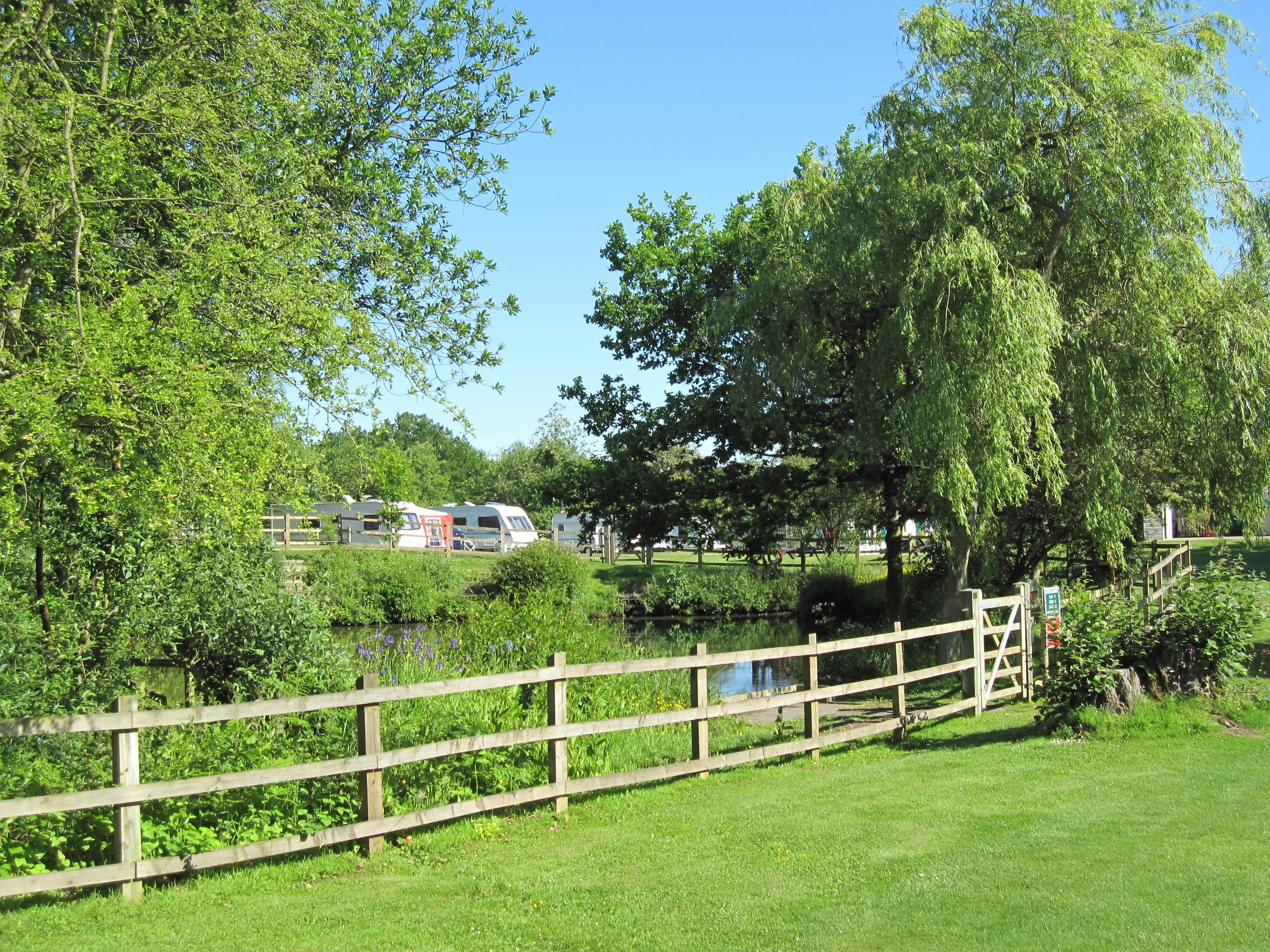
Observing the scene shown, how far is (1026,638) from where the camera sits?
1325cm

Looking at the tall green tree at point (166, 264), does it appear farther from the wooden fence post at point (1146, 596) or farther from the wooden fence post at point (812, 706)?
the wooden fence post at point (1146, 596)

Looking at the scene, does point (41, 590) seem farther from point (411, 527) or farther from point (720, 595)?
point (411, 527)

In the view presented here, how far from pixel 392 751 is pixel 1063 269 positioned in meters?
12.5

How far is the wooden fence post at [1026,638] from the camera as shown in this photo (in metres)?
13.1


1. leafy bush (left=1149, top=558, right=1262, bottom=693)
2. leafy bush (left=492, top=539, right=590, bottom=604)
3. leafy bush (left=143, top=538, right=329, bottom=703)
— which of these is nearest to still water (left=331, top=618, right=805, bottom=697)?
leafy bush (left=492, top=539, right=590, bottom=604)

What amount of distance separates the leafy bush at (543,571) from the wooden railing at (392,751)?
2102cm

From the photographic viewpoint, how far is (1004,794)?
7.85 metres

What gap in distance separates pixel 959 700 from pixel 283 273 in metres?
8.56

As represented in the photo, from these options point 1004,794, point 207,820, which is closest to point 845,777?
point 1004,794

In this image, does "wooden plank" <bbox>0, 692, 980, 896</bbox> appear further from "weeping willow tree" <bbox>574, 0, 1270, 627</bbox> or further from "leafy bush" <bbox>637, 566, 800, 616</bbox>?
"leafy bush" <bbox>637, 566, 800, 616</bbox>

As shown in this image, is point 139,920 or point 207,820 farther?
point 207,820

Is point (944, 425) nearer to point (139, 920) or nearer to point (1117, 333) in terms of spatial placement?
point (1117, 333)

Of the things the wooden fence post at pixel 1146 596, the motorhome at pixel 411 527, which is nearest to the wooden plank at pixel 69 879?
the wooden fence post at pixel 1146 596

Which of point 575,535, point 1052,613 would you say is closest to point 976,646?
point 1052,613
